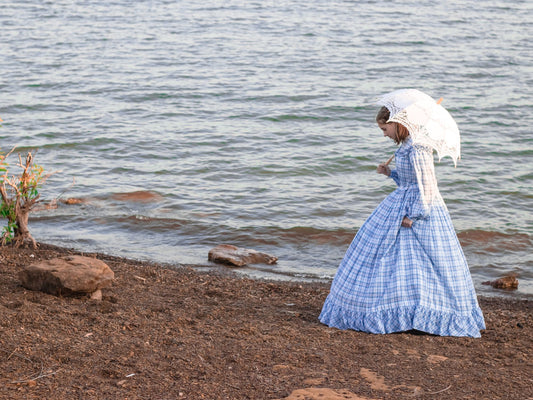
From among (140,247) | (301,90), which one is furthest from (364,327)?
(301,90)

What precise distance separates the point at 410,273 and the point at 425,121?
1073 millimetres

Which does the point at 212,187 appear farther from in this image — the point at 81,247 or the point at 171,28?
the point at 171,28

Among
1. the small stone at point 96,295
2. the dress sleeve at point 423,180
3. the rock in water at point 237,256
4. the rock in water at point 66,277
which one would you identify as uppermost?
the dress sleeve at point 423,180

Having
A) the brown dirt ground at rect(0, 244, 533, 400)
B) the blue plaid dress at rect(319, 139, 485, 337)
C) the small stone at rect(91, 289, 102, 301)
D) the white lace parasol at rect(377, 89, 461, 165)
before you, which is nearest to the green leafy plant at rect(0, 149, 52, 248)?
the brown dirt ground at rect(0, 244, 533, 400)

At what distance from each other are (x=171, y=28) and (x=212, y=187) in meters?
11.6

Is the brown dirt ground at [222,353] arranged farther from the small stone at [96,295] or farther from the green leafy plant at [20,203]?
the green leafy plant at [20,203]

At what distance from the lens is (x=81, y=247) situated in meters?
8.25

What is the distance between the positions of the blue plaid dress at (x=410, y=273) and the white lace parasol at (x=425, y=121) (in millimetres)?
109

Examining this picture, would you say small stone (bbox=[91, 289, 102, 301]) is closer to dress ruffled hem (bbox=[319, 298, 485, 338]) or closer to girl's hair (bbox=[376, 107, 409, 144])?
dress ruffled hem (bbox=[319, 298, 485, 338])

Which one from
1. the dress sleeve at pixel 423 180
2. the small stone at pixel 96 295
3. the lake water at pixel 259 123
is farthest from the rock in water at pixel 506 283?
the small stone at pixel 96 295

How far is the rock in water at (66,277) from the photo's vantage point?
215 inches

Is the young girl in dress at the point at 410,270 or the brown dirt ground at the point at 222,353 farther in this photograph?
the young girl in dress at the point at 410,270

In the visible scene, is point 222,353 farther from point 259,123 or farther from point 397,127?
point 259,123

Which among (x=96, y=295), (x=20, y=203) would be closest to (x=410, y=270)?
(x=96, y=295)
